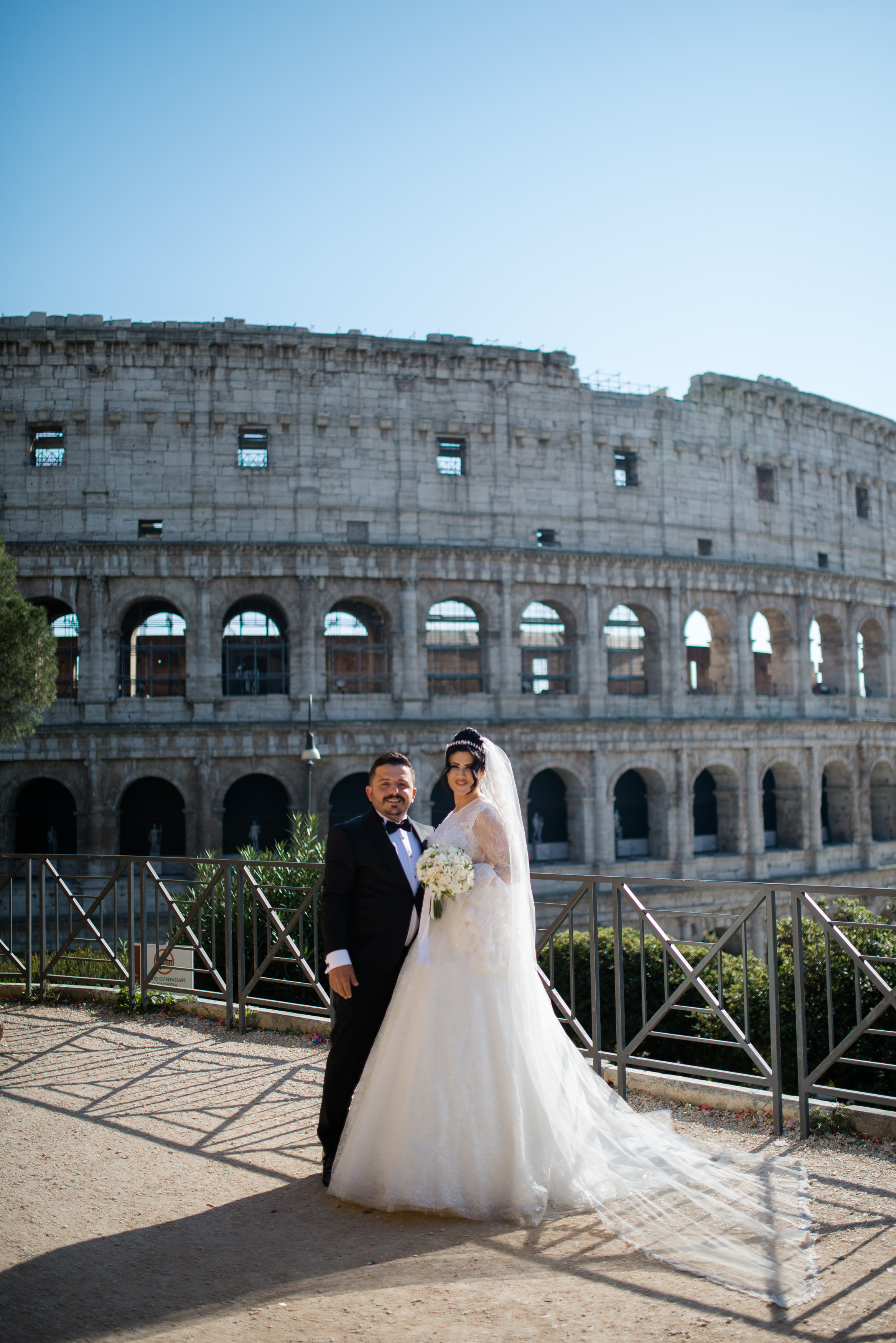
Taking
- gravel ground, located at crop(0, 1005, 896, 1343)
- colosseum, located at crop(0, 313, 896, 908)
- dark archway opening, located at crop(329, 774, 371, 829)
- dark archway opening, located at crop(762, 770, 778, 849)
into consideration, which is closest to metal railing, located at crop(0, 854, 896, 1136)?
gravel ground, located at crop(0, 1005, 896, 1343)

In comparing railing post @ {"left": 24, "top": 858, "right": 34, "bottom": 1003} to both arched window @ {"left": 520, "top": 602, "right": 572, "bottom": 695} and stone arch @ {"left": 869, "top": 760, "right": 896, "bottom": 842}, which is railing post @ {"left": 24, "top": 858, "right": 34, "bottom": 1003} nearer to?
arched window @ {"left": 520, "top": 602, "right": 572, "bottom": 695}

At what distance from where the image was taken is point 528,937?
5242 millimetres

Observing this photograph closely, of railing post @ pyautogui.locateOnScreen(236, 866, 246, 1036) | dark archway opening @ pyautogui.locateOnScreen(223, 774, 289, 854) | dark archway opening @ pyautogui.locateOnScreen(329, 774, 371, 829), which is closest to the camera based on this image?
railing post @ pyautogui.locateOnScreen(236, 866, 246, 1036)

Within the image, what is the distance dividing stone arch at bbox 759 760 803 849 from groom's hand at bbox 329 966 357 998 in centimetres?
2357

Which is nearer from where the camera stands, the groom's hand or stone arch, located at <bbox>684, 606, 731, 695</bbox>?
the groom's hand

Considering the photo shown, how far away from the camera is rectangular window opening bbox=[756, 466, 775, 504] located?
28.5m

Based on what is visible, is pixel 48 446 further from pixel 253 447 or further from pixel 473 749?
pixel 473 749

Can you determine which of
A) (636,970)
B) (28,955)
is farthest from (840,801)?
(28,955)

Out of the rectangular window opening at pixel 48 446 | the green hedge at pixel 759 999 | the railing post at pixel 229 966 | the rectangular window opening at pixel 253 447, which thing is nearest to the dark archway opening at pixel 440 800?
the rectangular window opening at pixel 253 447

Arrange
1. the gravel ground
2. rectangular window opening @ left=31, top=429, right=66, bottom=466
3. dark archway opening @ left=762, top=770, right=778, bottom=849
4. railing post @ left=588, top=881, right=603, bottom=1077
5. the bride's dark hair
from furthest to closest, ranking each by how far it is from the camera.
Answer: dark archway opening @ left=762, top=770, right=778, bottom=849 < rectangular window opening @ left=31, top=429, right=66, bottom=466 < railing post @ left=588, top=881, right=603, bottom=1077 < the bride's dark hair < the gravel ground

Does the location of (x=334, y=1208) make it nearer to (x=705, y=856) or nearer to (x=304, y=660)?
(x=304, y=660)

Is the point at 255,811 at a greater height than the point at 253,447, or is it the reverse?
the point at 253,447

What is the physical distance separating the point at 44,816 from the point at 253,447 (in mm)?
10448

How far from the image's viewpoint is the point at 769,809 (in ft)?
98.6
